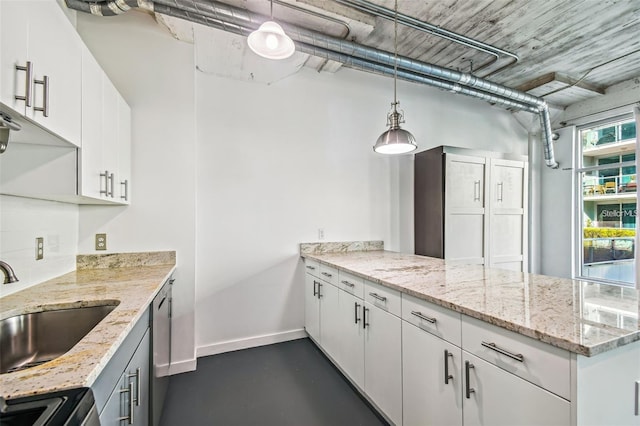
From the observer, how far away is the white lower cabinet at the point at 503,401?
91cm

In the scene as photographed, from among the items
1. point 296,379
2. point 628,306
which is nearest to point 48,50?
point 296,379

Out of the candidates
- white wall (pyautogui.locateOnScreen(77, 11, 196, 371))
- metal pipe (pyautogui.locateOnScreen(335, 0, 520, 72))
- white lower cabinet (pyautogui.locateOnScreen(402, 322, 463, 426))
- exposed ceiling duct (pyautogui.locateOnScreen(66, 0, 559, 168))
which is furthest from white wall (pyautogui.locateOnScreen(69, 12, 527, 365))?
white lower cabinet (pyautogui.locateOnScreen(402, 322, 463, 426))

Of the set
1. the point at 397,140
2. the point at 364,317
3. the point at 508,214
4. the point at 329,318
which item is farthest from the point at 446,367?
the point at 508,214

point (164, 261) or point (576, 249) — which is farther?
point (576, 249)

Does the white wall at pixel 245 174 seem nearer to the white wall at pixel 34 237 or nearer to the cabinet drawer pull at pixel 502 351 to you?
the white wall at pixel 34 237

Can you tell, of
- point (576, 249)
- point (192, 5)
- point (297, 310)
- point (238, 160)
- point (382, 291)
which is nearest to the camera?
point (382, 291)

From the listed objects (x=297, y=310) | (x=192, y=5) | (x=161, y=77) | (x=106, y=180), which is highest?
(x=192, y=5)

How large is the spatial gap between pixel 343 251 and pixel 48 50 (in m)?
2.72

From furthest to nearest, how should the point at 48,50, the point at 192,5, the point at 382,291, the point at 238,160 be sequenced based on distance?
the point at 238,160, the point at 192,5, the point at 382,291, the point at 48,50

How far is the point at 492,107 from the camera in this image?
4.25 m

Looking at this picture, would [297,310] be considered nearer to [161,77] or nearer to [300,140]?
[300,140]

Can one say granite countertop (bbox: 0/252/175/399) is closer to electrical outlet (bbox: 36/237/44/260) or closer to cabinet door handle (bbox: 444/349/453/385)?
electrical outlet (bbox: 36/237/44/260)

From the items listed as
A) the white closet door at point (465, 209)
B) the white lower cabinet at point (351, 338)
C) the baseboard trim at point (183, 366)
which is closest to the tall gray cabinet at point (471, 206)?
the white closet door at point (465, 209)

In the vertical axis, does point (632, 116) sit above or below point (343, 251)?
above
